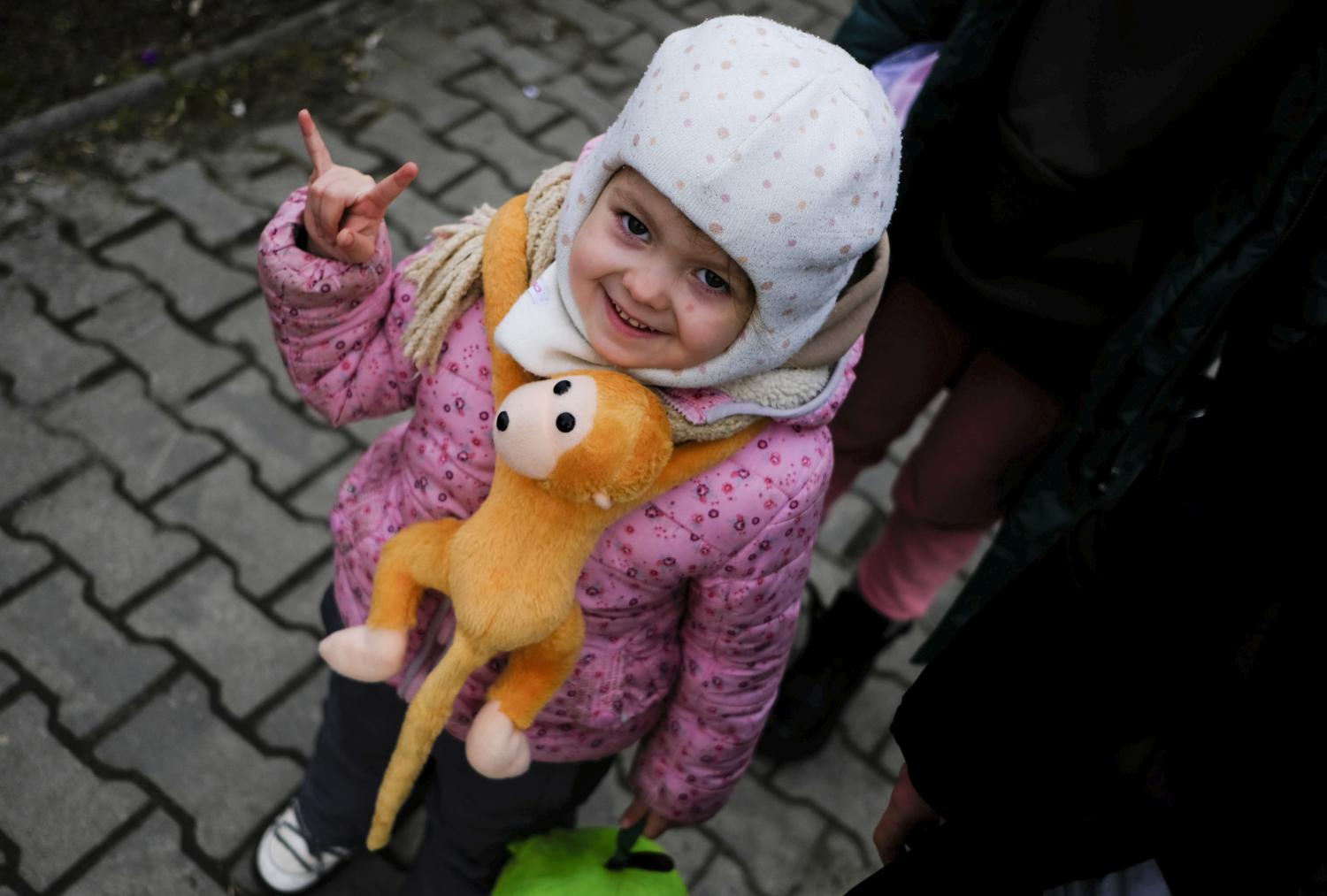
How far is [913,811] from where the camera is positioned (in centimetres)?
143

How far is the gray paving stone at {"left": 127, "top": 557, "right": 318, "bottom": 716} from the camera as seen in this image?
252cm

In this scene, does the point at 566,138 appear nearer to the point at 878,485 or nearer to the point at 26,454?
the point at 878,485

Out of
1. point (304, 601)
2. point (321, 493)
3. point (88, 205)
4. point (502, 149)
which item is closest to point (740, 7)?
point (502, 149)

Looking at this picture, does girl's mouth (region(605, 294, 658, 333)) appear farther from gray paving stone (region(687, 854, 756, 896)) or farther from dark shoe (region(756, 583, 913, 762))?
gray paving stone (region(687, 854, 756, 896))

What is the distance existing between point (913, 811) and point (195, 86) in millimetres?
3443

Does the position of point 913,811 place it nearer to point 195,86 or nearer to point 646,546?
point 646,546

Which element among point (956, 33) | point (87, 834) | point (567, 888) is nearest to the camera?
point (567, 888)

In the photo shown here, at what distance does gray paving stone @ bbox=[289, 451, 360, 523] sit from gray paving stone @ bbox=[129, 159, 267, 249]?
0.90m

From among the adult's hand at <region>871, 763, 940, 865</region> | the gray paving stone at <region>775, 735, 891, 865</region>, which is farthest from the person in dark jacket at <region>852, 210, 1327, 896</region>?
the gray paving stone at <region>775, 735, 891, 865</region>

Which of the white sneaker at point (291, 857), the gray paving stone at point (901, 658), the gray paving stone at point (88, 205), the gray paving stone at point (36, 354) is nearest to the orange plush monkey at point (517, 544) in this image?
the white sneaker at point (291, 857)

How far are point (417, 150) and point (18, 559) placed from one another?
73.3 inches

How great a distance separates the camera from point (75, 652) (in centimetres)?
248

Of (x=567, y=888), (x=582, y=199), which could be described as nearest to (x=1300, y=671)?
(x=582, y=199)

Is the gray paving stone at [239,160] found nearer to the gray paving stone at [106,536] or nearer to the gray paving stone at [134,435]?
the gray paving stone at [134,435]
